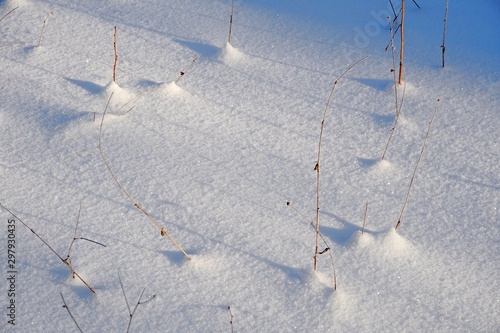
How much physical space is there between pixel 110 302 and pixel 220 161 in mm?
656

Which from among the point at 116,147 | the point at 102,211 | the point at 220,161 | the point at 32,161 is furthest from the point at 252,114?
the point at 32,161

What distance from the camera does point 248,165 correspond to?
203 cm

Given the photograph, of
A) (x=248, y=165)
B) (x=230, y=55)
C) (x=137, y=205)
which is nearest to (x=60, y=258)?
(x=137, y=205)

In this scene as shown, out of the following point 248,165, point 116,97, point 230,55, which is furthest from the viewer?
point 230,55

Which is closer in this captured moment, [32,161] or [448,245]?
[448,245]

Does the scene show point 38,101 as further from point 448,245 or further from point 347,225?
point 448,245

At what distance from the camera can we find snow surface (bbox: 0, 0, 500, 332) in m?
1.64

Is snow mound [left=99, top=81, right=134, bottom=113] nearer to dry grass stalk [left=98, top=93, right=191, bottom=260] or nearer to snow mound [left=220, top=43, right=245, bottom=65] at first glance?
dry grass stalk [left=98, top=93, right=191, bottom=260]

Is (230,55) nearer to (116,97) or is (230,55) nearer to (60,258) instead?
(116,97)

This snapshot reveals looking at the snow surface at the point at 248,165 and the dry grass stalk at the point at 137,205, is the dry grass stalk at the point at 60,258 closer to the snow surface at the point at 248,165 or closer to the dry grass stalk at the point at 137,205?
the snow surface at the point at 248,165

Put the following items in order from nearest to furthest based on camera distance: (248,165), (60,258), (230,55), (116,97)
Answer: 1. (60,258)
2. (248,165)
3. (116,97)
4. (230,55)

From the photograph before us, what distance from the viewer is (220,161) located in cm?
204

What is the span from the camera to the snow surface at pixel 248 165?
1644mm

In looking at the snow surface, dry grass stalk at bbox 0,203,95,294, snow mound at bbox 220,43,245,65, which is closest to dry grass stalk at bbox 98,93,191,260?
the snow surface
